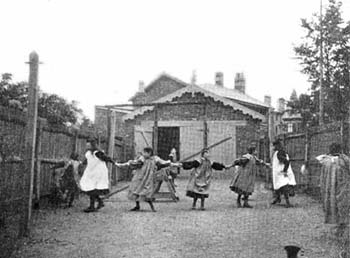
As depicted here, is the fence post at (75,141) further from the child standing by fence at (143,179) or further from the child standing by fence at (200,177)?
the child standing by fence at (200,177)

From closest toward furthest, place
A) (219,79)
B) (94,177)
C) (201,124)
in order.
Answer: (94,177) < (201,124) < (219,79)

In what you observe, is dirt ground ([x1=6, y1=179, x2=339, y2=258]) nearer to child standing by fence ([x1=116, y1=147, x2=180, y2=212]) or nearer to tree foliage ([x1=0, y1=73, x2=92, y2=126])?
child standing by fence ([x1=116, y1=147, x2=180, y2=212])

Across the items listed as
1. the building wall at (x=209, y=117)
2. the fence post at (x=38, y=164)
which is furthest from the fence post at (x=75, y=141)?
the building wall at (x=209, y=117)

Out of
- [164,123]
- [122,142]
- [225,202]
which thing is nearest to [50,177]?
[225,202]

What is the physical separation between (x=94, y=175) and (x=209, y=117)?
12713 mm

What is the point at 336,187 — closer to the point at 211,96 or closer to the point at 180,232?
the point at 180,232

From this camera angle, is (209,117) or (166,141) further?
(166,141)

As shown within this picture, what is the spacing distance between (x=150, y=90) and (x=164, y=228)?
32.1 meters

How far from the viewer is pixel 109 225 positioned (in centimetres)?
841

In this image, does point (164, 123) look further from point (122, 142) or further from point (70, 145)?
point (70, 145)

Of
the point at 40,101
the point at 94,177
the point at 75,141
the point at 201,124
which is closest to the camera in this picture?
the point at 94,177

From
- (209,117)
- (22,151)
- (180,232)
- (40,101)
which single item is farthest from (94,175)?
(209,117)

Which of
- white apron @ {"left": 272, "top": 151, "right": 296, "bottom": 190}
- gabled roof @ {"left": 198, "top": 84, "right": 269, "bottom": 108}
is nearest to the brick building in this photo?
white apron @ {"left": 272, "top": 151, "right": 296, "bottom": 190}

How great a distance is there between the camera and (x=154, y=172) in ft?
36.5
